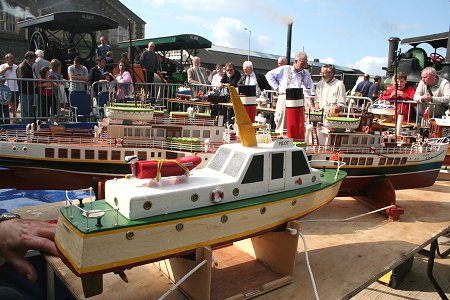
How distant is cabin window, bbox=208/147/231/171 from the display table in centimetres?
117

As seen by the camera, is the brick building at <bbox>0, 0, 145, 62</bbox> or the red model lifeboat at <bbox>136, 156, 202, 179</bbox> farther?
the brick building at <bbox>0, 0, 145, 62</bbox>

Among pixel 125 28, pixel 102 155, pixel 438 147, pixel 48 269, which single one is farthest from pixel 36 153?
pixel 125 28

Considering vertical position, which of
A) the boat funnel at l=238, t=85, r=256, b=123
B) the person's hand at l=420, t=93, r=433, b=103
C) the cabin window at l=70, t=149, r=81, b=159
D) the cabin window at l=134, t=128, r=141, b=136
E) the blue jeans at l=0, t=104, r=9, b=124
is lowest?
the cabin window at l=70, t=149, r=81, b=159

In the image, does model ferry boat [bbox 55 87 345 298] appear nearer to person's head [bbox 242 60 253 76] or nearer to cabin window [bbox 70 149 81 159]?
cabin window [bbox 70 149 81 159]

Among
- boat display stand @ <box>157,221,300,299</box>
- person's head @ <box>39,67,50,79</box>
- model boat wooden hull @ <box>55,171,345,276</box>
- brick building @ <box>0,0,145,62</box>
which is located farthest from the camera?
brick building @ <box>0,0,145,62</box>

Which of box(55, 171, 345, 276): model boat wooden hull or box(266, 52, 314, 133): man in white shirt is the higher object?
box(266, 52, 314, 133): man in white shirt

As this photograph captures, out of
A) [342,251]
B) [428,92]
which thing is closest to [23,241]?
[342,251]

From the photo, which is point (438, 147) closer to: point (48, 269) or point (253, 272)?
point (253, 272)

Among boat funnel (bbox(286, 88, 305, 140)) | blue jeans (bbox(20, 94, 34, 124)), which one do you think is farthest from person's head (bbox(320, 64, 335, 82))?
blue jeans (bbox(20, 94, 34, 124))

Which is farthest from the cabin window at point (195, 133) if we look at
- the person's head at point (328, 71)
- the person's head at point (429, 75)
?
the person's head at point (429, 75)

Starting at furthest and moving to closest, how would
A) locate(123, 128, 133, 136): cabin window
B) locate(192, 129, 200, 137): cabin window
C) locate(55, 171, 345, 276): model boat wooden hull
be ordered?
locate(192, 129, 200, 137): cabin window < locate(123, 128, 133, 136): cabin window < locate(55, 171, 345, 276): model boat wooden hull

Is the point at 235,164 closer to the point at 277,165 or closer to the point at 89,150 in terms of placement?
the point at 277,165

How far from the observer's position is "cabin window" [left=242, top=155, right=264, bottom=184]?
14.1 feet

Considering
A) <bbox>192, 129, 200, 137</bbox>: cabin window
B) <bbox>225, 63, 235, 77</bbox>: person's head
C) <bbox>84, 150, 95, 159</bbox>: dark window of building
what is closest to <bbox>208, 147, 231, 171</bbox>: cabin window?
<bbox>192, 129, 200, 137</bbox>: cabin window
